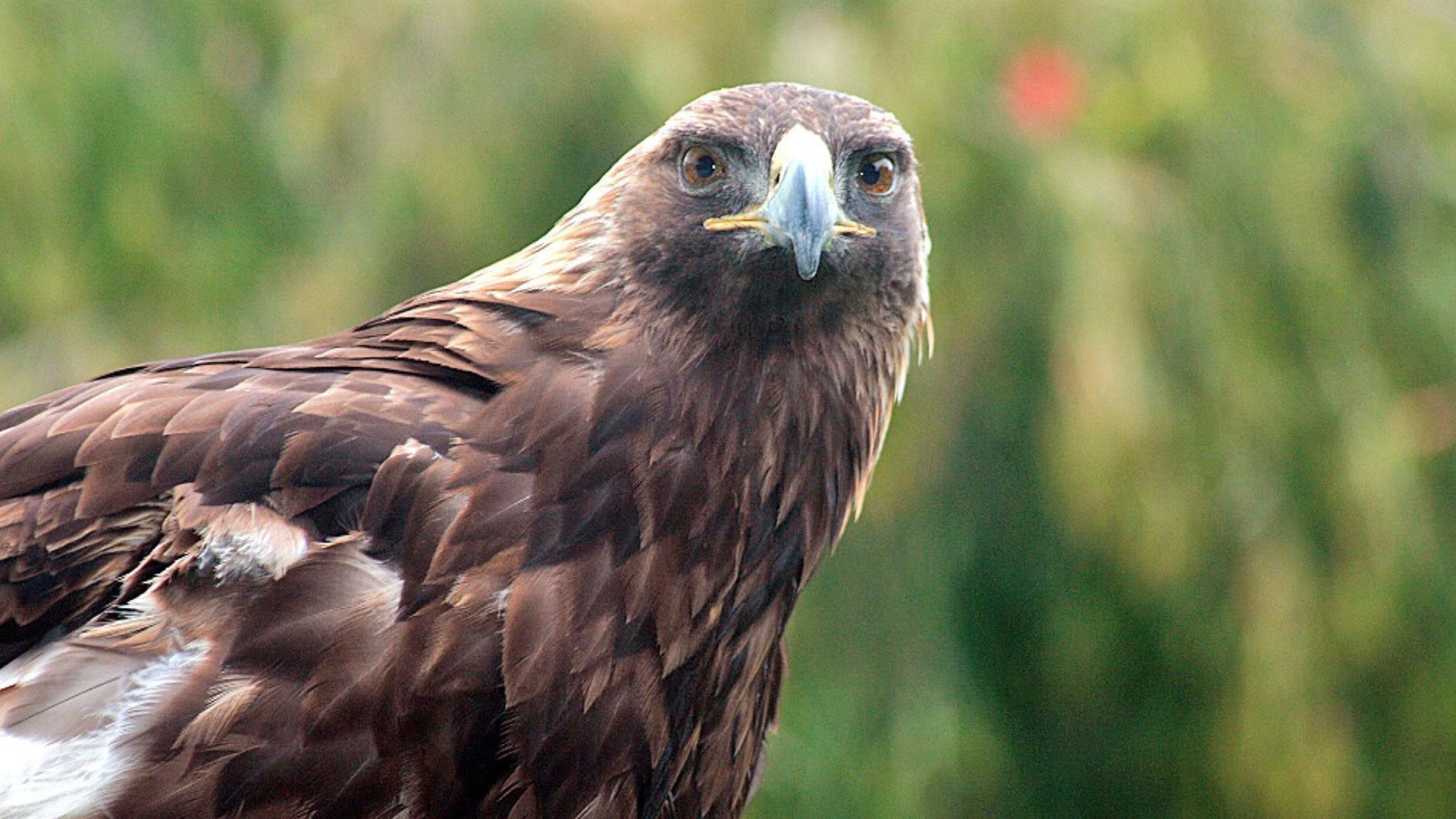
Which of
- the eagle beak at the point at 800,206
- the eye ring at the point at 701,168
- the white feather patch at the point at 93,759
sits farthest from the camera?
the eye ring at the point at 701,168

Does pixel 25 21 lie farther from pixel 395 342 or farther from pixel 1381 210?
pixel 1381 210

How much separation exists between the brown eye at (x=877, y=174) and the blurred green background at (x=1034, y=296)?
82.7 inches

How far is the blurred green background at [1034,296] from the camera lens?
16.9ft

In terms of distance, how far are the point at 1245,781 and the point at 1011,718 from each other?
30.1 inches

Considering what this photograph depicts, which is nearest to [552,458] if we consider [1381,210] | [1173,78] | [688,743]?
[688,743]

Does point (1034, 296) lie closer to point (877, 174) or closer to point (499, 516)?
point (877, 174)

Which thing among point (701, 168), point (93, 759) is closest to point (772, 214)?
point (701, 168)

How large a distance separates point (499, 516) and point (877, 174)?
905mm

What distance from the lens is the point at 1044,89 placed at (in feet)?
17.2

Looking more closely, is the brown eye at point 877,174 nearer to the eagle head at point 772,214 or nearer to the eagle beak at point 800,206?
the eagle head at point 772,214

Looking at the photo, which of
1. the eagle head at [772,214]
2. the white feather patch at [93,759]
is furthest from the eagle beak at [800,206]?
the white feather patch at [93,759]

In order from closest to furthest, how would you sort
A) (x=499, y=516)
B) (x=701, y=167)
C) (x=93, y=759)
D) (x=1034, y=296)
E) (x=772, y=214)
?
(x=93, y=759) → (x=499, y=516) → (x=772, y=214) → (x=701, y=167) → (x=1034, y=296)

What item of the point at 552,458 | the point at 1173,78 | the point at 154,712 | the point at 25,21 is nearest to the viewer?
the point at 154,712

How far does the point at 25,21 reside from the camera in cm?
565
